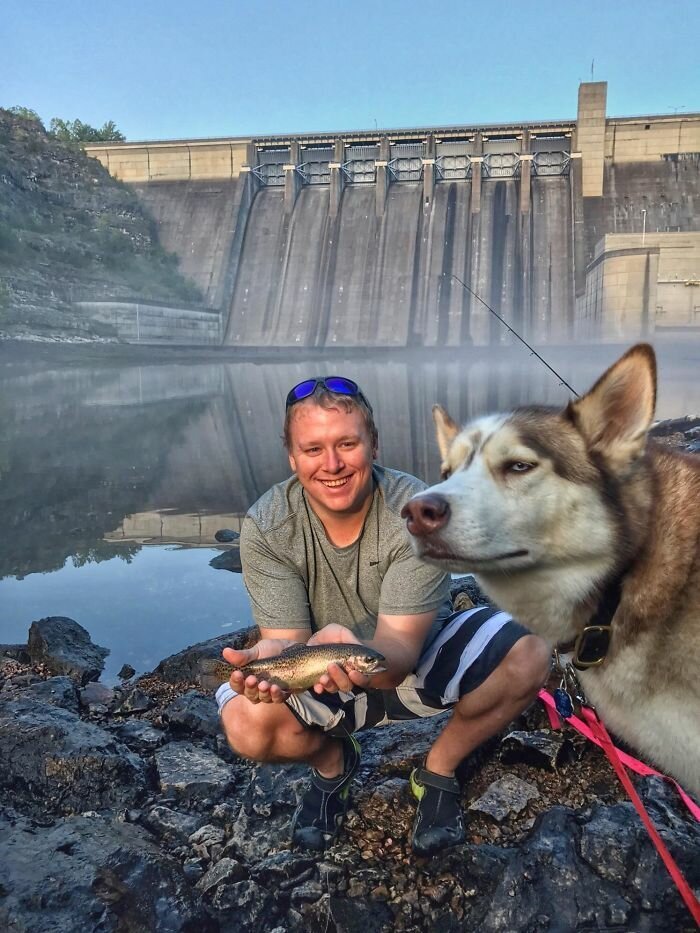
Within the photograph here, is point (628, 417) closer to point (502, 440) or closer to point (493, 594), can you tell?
point (502, 440)

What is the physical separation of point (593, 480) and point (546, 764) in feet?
4.78

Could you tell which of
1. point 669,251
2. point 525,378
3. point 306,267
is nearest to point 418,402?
point 525,378

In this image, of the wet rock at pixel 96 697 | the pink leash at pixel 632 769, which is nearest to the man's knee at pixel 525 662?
the pink leash at pixel 632 769

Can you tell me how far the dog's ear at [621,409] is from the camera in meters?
1.99

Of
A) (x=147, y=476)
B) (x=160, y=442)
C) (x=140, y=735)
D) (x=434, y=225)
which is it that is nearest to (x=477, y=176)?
(x=434, y=225)

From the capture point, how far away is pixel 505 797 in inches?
107

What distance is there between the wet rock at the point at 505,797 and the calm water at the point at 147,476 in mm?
2862

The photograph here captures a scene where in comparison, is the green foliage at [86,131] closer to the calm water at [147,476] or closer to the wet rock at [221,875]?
the calm water at [147,476]

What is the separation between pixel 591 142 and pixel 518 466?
137 ft

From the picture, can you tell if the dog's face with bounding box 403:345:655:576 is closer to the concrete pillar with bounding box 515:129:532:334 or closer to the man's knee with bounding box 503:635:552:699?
the man's knee with bounding box 503:635:552:699

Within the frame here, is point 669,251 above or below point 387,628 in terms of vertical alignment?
above

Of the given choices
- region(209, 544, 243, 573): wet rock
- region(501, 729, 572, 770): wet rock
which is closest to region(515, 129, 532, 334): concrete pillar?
region(209, 544, 243, 573): wet rock

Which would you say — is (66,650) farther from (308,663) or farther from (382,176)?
(382,176)

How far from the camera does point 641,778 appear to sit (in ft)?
9.21
